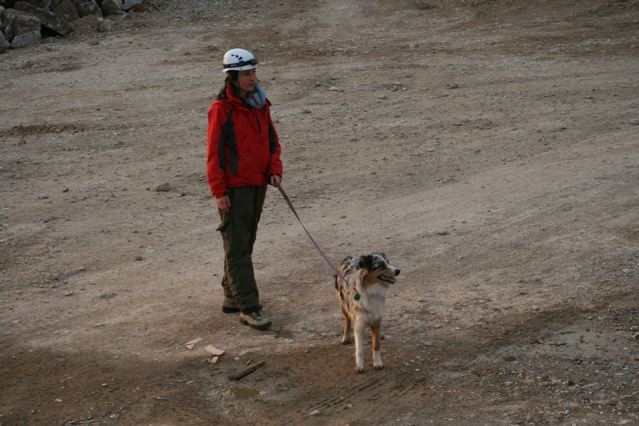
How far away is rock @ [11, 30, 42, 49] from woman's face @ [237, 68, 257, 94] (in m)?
14.6

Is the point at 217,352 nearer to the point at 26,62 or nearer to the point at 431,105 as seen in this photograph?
the point at 431,105

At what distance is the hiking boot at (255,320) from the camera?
22.4 ft

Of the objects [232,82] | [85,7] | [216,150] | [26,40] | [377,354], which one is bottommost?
[377,354]

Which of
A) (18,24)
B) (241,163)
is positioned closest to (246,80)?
(241,163)

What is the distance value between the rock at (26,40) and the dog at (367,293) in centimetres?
1556

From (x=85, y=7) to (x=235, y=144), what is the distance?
1603 centimetres

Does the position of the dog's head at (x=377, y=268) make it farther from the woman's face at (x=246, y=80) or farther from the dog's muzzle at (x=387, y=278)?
the woman's face at (x=246, y=80)

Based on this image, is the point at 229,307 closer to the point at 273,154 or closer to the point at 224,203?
the point at 224,203

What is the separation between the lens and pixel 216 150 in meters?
6.51

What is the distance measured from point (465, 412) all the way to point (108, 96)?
1156 centimetres

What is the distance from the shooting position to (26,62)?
18188mm

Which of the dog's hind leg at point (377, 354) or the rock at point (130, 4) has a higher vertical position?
the rock at point (130, 4)

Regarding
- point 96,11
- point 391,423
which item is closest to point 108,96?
point 96,11

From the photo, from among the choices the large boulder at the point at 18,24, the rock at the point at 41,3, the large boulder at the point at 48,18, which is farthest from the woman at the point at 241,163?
the rock at the point at 41,3
